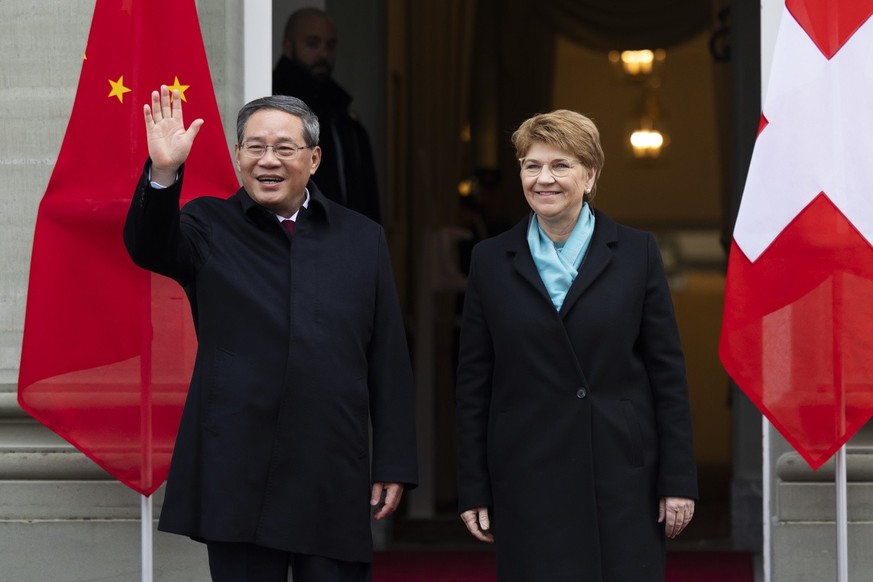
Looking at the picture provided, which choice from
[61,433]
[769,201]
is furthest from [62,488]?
[769,201]

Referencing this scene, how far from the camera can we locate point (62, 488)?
477 centimetres

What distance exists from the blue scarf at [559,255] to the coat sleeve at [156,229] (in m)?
0.88

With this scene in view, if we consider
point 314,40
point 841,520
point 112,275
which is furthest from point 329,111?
point 841,520

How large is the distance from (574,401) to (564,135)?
2.17 ft

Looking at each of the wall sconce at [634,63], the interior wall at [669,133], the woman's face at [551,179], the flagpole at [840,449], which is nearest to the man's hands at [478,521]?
the woman's face at [551,179]

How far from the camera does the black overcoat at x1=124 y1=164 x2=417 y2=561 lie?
3459 millimetres

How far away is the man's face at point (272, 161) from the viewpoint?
3514 mm

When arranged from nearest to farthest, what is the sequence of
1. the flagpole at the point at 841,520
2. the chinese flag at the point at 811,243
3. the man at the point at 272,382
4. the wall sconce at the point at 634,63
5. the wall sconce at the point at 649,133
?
the man at the point at 272,382 < the chinese flag at the point at 811,243 < the flagpole at the point at 841,520 < the wall sconce at the point at 634,63 < the wall sconce at the point at 649,133

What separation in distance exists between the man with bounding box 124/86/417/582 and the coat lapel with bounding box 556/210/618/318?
1.68 feet

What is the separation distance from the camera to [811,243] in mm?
4289

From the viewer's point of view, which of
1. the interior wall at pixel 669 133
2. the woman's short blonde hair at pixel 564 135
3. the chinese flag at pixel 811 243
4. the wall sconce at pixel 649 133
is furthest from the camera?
the interior wall at pixel 669 133

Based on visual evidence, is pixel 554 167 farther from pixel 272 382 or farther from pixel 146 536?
pixel 146 536

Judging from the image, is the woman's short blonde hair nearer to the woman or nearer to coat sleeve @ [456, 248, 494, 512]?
the woman

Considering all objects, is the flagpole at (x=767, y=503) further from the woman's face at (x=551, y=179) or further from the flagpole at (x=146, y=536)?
the flagpole at (x=146, y=536)
